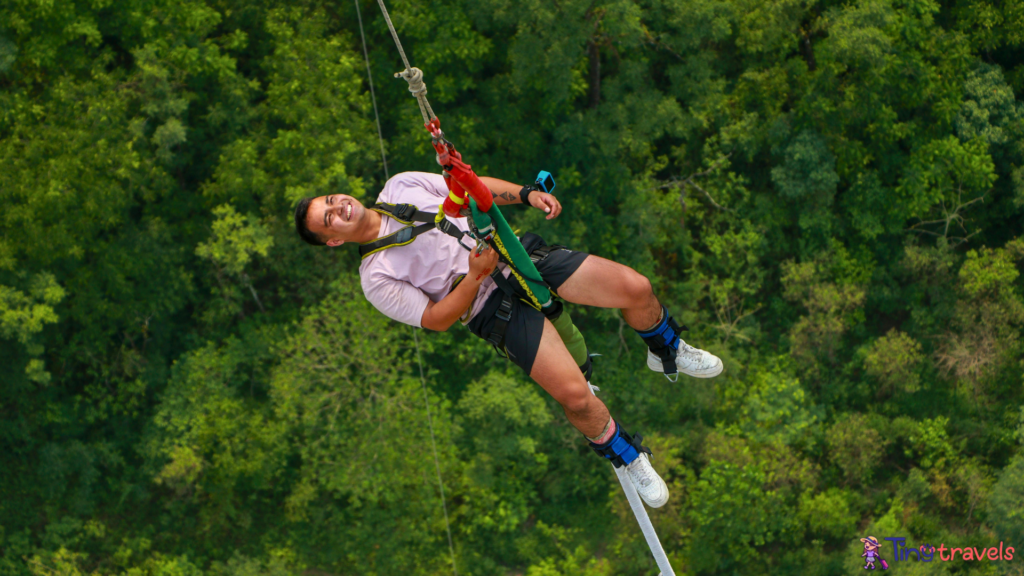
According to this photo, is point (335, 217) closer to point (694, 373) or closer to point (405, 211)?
point (405, 211)

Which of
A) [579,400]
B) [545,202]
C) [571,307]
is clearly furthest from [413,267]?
[571,307]

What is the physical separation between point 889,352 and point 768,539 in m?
3.51

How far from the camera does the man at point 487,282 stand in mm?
4523

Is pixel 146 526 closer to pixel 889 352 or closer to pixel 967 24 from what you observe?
pixel 889 352

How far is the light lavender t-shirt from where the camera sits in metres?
4.52

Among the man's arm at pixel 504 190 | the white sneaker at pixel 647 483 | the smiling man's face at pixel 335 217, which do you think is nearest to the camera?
the smiling man's face at pixel 335 217

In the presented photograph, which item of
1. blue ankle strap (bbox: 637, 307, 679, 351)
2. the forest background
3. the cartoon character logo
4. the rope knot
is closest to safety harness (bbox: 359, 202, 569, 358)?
blue ankle strap (bbox: 637, 307, 679, 351)

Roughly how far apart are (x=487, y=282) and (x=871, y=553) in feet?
32.9

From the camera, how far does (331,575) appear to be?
13.8 meters

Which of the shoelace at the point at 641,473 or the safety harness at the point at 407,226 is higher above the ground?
the safety harness at the point at 407,226

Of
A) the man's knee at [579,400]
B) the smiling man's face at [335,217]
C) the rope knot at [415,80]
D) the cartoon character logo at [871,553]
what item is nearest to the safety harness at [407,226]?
the smiling man's face at [335,217]

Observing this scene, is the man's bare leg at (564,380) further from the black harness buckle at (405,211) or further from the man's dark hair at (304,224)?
the man's dark hair at (304,224)

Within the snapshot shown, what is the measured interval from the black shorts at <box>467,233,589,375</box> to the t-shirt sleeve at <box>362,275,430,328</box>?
14.0 inches

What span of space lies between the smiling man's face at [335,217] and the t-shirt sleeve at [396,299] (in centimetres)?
29
